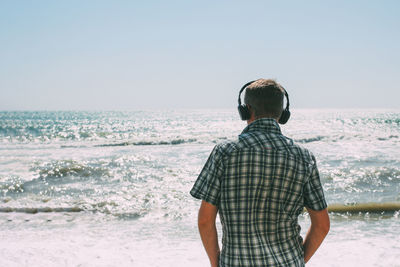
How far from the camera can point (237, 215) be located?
144cm

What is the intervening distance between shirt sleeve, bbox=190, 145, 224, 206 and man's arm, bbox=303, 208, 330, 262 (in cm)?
48

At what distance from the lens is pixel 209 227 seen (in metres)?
1.56

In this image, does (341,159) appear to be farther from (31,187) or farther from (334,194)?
(31,187)

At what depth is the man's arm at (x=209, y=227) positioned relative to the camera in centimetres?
150

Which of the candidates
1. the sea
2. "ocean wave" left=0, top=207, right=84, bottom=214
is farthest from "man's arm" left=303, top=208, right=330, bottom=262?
"ocean wave" left=0, top=207, right=84, bottom=214

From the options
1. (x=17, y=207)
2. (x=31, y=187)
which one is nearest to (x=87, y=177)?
(x=31, y=187)

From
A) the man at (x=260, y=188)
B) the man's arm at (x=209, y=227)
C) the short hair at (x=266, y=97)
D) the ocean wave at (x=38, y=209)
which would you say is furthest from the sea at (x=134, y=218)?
the short hair at (x=266, y=97)

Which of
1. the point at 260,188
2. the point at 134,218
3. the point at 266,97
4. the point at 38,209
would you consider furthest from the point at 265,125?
the point at 38,209

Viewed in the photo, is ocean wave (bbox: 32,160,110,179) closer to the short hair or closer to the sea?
the sea

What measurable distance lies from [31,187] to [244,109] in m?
9.53

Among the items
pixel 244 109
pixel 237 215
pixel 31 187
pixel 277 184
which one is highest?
pixel 244 109

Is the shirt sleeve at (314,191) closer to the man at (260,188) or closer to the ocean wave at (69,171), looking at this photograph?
the man at (260,188)

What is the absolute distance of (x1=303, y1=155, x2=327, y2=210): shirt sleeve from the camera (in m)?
1.46

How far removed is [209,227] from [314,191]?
497mm
